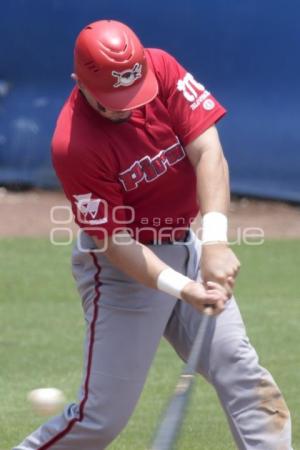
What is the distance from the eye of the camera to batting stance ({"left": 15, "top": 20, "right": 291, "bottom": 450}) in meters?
4.69

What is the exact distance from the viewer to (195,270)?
5117 millimetres

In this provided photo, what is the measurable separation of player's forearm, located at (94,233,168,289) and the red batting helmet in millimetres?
546

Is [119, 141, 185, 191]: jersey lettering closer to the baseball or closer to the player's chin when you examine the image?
the player's chin

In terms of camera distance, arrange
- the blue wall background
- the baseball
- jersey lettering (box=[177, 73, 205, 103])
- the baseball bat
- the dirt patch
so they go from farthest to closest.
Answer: the blue wall background < the dirt patch < the baseball < jersey lettering (box=[177, 73, 205, 103]) < the baseball bat

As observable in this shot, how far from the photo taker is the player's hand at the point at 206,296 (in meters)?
4.62

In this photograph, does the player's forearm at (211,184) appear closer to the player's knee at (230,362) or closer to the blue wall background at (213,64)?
the player's knee at (230,362)

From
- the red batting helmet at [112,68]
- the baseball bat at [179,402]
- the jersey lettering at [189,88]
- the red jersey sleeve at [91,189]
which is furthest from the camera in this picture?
the jersey lettering at [189,88]

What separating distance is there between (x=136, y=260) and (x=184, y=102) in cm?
70

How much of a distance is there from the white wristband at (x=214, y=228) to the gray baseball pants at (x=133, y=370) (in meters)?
0.35

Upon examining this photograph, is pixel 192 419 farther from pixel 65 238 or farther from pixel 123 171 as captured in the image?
pixel 65 238

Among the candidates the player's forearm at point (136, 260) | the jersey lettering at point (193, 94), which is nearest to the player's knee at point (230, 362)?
the player's forearm at point (136, 260)

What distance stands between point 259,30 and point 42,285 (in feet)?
13.1

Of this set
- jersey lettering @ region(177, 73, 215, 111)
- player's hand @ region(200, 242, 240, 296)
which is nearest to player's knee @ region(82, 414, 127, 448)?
player's hand @ region(200, 242, 240, 296)

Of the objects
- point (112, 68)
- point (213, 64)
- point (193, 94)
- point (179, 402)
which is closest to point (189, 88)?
point (193, 94)
